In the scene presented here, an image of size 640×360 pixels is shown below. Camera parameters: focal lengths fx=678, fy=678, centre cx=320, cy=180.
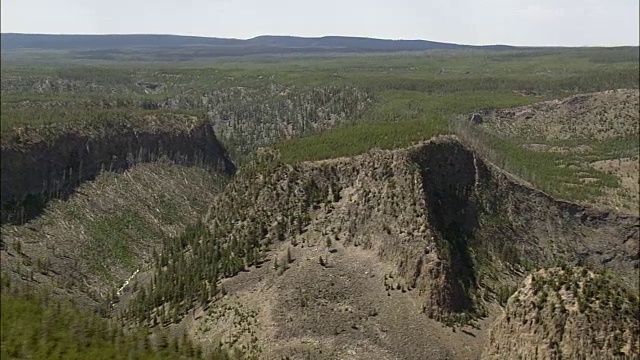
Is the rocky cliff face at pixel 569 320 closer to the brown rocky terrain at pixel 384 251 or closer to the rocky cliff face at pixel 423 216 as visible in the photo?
the brown rocky terrain at pixel 384 251

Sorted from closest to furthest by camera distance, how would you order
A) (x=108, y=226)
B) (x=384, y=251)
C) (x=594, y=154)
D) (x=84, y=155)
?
1. (x=384, y=251)
2. (x=108, y=226)
3. (x=84, y=155)
4. (x=594, y=154)

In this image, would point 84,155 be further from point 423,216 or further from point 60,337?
point 60,337

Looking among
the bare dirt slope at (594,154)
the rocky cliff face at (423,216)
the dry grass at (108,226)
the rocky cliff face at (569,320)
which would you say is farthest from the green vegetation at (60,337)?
the bare dirt slope at (594,154)

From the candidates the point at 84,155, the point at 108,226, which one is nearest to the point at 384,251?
the point at 108,226

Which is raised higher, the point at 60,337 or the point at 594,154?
the point at 60,337

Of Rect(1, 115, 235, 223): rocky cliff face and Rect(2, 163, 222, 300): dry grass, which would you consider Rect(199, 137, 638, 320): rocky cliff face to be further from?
Rect(1, 115, 235, 223): rocky cliff face

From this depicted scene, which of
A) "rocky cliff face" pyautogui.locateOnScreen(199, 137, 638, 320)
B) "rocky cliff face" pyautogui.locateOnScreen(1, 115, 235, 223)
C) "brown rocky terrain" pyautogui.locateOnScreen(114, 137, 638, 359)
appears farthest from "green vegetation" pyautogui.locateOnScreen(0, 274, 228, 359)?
"rocky cliff face" pyautogui.locateOnScreen(1, 115, 235, 223)

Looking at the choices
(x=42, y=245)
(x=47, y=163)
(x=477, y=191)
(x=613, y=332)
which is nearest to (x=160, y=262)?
(x=42, y=245)
